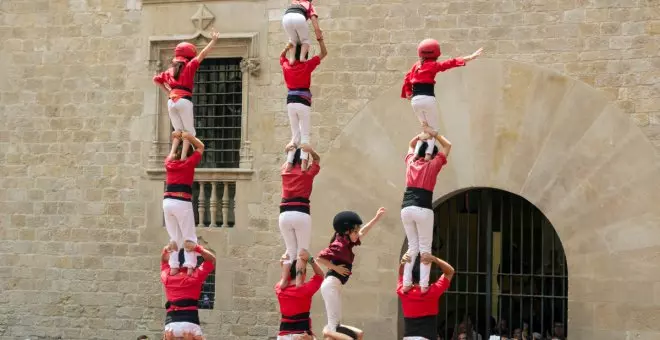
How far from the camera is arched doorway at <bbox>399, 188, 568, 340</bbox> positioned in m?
15.2

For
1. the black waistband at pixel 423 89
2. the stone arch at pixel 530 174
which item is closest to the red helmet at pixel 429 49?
the black waistband at pixel 423 89

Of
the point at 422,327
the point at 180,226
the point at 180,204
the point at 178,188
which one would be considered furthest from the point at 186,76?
the point at 422,327

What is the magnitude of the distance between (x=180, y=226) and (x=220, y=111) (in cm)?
440

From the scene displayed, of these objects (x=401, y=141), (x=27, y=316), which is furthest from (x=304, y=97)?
(x=27, y=316)

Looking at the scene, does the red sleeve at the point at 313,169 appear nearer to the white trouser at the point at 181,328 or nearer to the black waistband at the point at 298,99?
the black waistband at the point at 298,99

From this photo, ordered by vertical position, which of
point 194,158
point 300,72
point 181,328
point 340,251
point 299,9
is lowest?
point 181,328

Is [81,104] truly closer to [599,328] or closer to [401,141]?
[401,141]

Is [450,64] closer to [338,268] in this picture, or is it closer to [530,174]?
[338,268]

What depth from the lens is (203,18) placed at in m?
16.3

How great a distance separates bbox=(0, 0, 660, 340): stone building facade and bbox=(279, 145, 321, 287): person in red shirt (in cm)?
346

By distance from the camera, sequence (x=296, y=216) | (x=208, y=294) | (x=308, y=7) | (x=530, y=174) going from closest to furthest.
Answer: (x=296, y=216) → (x=308, y=7) → (x=530, y=174) → (x=208, y=294)

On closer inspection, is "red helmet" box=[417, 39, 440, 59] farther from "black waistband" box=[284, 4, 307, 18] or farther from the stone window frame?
the stone window frame

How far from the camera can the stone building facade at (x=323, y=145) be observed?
14297 millimetres

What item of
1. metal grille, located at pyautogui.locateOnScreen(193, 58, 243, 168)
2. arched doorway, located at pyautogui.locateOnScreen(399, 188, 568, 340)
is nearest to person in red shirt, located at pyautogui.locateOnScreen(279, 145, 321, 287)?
arched doorway, located at pyautogui.locateOnScreen(399, 188, 568, 340)
